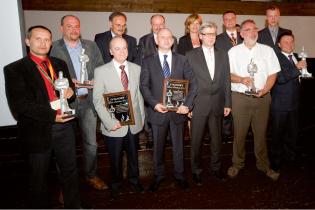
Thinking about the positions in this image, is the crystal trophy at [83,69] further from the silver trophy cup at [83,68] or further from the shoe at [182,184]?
the shoe at [182,184]

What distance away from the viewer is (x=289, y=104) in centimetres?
362

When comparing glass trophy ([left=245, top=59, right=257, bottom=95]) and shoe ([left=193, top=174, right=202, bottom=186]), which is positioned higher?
glass trophy ([left=245, top=59, right=257, bottom=95])

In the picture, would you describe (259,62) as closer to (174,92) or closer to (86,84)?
(174,92)

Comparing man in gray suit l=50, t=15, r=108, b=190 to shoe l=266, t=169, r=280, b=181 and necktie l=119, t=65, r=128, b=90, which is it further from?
shoe l=266, t=169, r=280, b=181

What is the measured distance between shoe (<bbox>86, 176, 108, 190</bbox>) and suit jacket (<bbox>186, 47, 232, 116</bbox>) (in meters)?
1.30

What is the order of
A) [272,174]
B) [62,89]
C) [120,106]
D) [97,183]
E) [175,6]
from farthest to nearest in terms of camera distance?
[175,6]
[272,174]
[97,183]
[120,106]
[62,89]

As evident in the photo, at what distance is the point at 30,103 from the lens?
2.35 meters

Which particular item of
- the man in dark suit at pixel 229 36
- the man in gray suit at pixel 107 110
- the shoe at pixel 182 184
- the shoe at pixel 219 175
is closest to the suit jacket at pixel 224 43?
the man in dark suit at pixel 229 36

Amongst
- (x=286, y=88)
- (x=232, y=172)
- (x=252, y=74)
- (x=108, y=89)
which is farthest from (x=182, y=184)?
(x=286, y=88)

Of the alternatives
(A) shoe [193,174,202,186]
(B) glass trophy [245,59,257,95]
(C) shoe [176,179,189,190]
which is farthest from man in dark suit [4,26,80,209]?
(B) glass trophy [245,59,257,95]

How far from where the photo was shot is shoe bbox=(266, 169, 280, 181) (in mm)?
3492

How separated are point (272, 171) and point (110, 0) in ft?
13.7

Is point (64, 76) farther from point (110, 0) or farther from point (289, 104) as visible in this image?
point (110, 0)

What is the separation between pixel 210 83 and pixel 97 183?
Answer: 168cm
